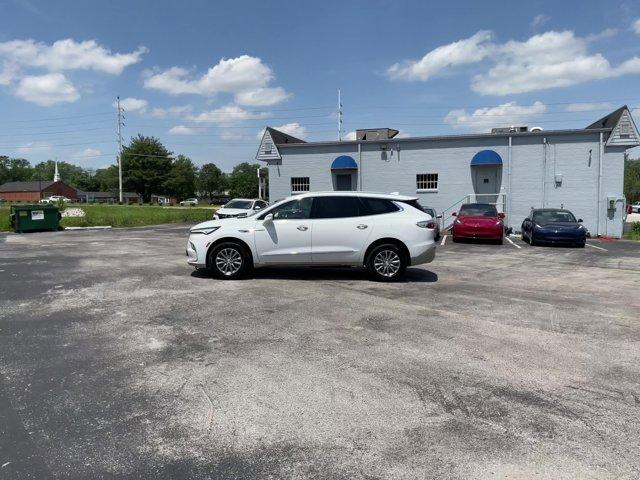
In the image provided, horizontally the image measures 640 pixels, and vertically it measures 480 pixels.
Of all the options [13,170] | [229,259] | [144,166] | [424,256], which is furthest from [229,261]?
[13,170]

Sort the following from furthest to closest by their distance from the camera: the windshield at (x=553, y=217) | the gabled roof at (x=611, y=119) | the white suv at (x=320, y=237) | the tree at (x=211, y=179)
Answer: the tree at (x=211, y=179) < the gabled roof at (x=611, y=119) < the windshield at (x=553, y=217) < the white suv at (x=320, y=237)

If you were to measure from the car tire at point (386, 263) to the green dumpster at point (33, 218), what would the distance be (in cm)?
2072

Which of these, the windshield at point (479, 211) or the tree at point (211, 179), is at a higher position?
the tree at point (211, 179)

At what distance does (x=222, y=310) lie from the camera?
680 centimetres

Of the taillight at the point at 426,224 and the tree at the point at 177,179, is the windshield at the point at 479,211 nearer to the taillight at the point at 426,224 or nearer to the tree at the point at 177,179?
the taillight at the point at 426,224

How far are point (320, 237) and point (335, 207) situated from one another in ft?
2.22

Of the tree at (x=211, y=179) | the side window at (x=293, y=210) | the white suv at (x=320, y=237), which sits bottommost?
the white suv at (x=320, y=237)

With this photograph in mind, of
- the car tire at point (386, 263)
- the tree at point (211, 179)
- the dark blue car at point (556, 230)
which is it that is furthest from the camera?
the tree at point (211, 179)

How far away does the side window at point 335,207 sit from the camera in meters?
9.20

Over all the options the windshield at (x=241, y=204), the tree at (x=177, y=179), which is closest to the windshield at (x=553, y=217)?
the windshield at (x=241, y=204)

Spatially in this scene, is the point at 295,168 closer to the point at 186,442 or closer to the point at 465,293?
the point at 465,293

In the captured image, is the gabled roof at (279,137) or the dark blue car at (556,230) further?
the gabled roof at (279,137)

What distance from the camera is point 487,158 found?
23797 millimetres

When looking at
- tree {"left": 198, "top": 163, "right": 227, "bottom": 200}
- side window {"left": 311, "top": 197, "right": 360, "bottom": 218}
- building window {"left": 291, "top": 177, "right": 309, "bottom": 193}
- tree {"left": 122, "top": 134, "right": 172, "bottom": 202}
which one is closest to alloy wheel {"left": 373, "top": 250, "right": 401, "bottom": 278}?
side window {"left": 311, "top": 197, "right": 360, "bottom": 218}
